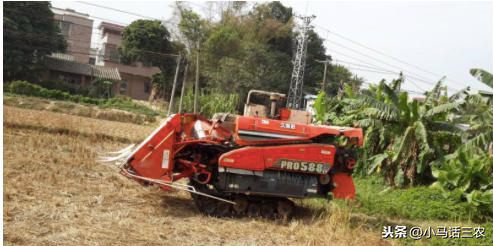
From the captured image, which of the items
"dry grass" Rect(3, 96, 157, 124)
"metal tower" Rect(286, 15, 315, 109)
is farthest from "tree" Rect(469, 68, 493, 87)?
"dry grass" Rect(3, 96, 157, 124)

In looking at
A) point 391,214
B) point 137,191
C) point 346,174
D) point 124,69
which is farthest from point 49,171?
point 124,69

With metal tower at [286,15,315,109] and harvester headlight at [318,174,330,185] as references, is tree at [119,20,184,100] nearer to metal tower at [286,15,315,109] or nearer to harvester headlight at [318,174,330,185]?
metal tower at [286,15,315,109]

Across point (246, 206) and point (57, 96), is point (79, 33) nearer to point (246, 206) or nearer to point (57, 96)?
point (57, 96)

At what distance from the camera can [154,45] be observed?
134 ft

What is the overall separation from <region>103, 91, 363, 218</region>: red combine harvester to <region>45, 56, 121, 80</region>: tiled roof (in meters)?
35.3

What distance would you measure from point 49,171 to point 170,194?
244cm

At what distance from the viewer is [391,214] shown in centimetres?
1002

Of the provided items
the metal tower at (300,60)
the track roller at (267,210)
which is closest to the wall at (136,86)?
the metal tower at (300,60)

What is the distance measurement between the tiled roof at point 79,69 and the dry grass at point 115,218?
32562 mm

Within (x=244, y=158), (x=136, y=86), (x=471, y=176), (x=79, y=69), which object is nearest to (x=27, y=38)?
(x=79, y=69)

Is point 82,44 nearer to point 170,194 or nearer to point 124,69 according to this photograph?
point 124,69

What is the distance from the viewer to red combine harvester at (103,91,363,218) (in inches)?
305

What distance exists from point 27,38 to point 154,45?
1004 centimetres

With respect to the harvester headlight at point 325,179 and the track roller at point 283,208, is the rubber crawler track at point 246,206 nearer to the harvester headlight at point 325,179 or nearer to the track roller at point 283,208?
the track roller at point 283,208
